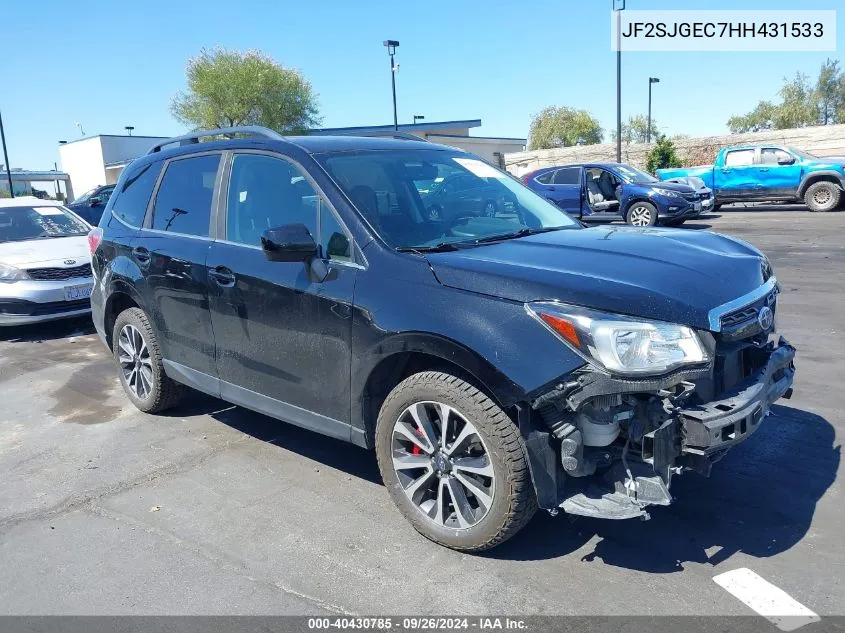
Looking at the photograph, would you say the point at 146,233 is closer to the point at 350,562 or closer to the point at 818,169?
the point at 350,562

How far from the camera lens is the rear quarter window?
17.0 feet

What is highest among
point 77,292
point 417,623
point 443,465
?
point 77,292

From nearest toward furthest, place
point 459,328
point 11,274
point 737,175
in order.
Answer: point 459,328 → point 11,274 → point 737,175

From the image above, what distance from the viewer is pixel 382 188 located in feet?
12.9

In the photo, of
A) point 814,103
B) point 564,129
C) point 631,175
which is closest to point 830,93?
point 814,103

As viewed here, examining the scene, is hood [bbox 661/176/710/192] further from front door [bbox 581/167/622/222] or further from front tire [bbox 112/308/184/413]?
front tire [bbox 112/308/184/413]

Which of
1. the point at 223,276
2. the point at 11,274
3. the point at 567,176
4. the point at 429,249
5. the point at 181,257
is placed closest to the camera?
the point at 429,249

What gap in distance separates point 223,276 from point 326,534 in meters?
1.63

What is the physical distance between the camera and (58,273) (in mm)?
8453

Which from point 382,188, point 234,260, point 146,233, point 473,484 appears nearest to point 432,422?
point 473,484

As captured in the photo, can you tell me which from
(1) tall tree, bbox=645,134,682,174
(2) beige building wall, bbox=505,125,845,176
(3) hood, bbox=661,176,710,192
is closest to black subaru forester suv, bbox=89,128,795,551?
(3) hood, bbox=661,176,710,192

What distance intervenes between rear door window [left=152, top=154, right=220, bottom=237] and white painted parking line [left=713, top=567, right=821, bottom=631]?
3.41 m

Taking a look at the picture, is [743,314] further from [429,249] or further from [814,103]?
[814,103]

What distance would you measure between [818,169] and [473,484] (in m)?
19.2
